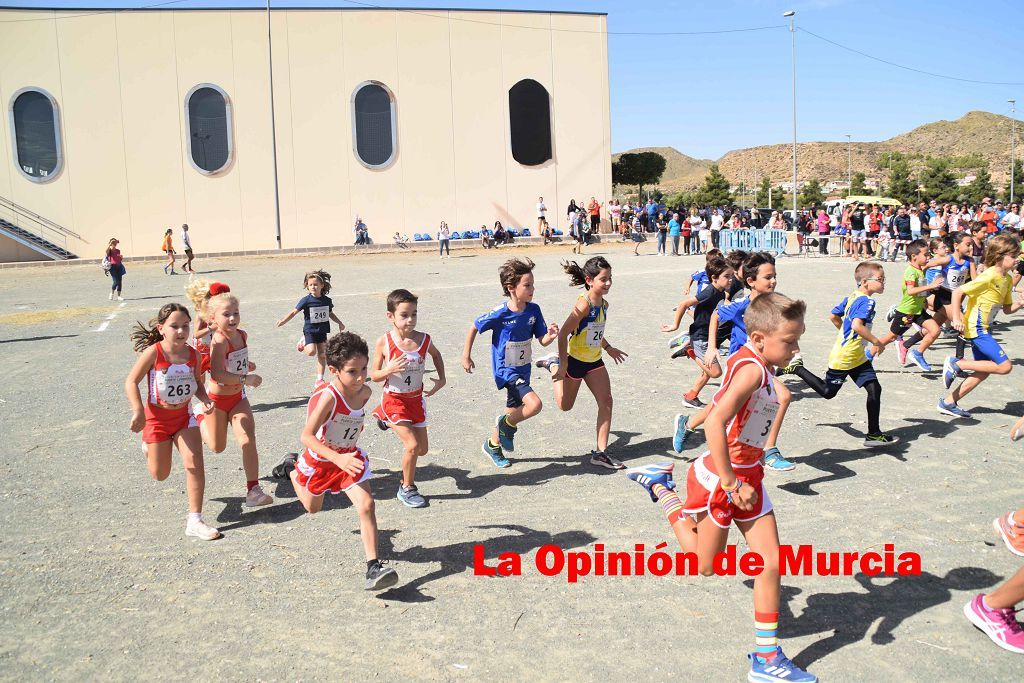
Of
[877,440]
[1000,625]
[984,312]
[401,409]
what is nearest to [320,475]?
[401,409]

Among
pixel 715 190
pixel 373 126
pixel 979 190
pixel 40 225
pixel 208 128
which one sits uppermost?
pixel 373 126

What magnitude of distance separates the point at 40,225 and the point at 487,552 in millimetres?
37301

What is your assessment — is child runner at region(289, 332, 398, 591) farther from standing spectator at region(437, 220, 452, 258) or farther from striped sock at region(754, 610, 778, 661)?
standing spectator at region(437, 220, 452, 258)

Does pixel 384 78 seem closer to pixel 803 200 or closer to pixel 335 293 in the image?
pixel 335 293

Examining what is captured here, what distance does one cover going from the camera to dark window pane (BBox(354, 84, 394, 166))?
37.7 m

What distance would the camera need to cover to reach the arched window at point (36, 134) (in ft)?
115

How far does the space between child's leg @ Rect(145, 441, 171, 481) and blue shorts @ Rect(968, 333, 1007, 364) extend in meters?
7.03

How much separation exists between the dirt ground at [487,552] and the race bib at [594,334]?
984 mm

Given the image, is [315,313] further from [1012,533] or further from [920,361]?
[1012,533]

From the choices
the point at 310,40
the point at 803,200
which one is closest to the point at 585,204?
the point at 310,40

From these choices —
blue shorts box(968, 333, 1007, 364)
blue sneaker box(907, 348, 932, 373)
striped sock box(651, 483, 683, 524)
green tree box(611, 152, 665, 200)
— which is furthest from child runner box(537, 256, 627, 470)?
green tree box(611, 152, 665, 200)

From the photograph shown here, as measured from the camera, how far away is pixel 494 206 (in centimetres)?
3969

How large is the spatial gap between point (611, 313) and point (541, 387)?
19.1 ft

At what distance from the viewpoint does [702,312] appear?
27.9 ft
